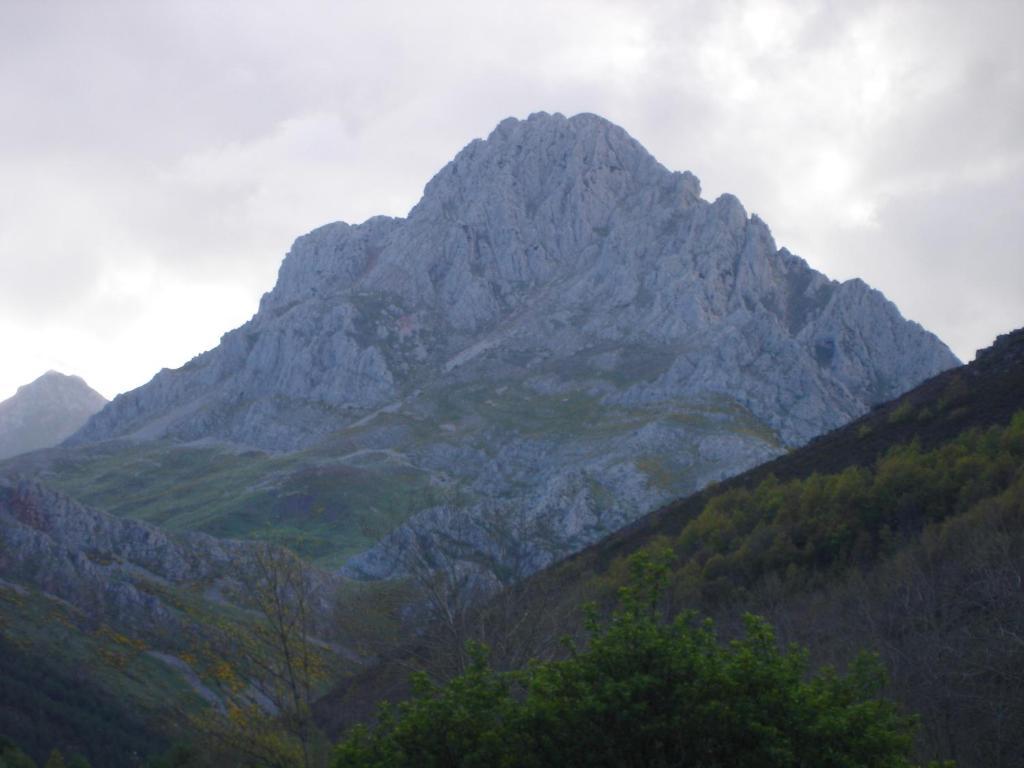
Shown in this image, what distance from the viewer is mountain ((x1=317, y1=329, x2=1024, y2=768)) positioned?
24.3 meters

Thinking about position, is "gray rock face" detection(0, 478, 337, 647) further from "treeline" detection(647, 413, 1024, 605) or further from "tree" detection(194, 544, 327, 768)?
"tree" detection(194, 544, 327, 768)

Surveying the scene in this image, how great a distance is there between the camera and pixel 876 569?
40.3 meters

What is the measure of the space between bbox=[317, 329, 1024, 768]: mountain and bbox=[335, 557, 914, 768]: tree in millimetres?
3573

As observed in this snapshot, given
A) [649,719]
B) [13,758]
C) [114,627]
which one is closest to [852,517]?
[13,758]

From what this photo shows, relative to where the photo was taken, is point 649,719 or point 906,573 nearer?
point 649,719

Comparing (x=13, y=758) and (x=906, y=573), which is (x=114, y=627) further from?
(x=906, y=573)

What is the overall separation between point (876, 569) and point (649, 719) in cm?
2986

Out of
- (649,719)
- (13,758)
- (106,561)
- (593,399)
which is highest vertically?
(593,399)

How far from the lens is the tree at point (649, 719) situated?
13.1m

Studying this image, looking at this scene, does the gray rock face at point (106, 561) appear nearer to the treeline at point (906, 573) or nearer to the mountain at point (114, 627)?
the mountain at point (114, 627)

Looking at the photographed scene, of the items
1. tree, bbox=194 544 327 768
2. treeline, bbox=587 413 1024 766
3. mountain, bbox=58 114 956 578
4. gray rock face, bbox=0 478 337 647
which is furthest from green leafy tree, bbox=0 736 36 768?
mountain, bbox=58 114 956 578

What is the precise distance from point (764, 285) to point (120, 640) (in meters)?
151

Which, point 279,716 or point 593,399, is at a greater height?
point 593,399

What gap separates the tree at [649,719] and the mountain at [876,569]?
141 inches
